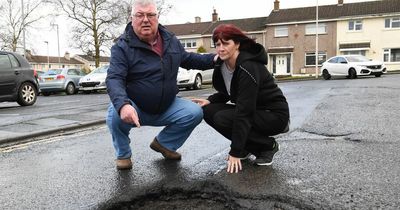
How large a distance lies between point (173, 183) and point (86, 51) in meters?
40.3

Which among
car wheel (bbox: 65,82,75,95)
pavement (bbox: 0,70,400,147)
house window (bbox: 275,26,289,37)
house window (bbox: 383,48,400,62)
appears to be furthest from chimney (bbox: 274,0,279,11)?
pavement (bbox: 0,70,400,147)

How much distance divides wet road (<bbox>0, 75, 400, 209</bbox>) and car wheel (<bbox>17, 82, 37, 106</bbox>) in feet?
24.7

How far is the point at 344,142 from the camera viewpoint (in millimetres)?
5176

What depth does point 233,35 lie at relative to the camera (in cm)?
377

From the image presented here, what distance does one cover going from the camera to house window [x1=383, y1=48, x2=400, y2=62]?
138ft

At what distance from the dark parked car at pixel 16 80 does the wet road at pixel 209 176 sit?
280 inches

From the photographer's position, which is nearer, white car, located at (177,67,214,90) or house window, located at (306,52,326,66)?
white car, located at (177,67,214,90)

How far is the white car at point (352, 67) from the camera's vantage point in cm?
2367

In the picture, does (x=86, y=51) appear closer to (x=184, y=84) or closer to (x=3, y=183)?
(x=184, y=84)

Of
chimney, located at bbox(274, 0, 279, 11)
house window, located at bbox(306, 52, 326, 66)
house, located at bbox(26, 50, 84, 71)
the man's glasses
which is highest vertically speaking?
chimney, located at bbox(274, 0, 279, 11)

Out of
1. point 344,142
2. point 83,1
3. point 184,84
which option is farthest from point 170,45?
point 83,1

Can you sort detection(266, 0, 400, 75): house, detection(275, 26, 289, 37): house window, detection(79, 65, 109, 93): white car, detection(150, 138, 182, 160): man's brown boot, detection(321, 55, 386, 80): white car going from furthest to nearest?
detection(275, 26, 289, 37): house window
detection(266, 0, 400, 75): house
detection(321, 55, 386, 80): white car
detection(79, 65, 109, 93): white car
detection(150, 138, 182, 160): man's brown boot

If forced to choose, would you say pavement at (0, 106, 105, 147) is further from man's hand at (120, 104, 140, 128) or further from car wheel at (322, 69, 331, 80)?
car wheel at (322, 69, 331, 80)

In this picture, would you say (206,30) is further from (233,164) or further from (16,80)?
(233,164)
